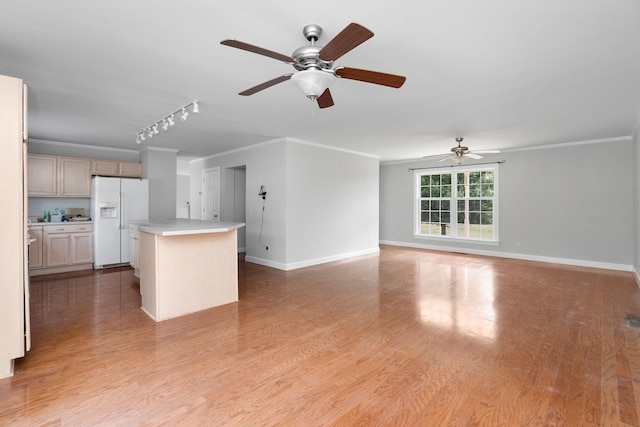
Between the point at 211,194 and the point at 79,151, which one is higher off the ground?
the point at 79,151

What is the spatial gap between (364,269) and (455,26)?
442 cm

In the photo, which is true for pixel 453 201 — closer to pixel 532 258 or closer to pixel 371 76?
pixel 532 258

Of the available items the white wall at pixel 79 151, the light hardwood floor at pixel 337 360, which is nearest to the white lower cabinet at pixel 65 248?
the light hardwood floor at pixel 337 360

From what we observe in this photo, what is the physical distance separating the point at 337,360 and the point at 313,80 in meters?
2.15

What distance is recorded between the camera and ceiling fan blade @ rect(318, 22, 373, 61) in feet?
5.28

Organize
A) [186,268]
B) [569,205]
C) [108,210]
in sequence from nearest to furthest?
[186,268] → [108,210] → [569,205]

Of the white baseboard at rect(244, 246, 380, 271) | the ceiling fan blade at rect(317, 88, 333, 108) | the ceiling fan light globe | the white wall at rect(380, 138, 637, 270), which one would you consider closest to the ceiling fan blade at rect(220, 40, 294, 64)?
the ceiling fan light globe

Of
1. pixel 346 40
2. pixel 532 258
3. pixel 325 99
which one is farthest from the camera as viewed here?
pixel 532 258

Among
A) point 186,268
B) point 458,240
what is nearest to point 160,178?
point 186,268

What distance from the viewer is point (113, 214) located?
19.8 feet

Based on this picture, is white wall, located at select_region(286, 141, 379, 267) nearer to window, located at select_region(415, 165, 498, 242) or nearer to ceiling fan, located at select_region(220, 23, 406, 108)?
window, located at select_region(415, 165, 498, 242)

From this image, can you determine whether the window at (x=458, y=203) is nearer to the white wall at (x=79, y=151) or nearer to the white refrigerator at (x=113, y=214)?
the white refrigerator at (x=113, y=214)

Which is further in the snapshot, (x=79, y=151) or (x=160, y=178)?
(x=160, y=178)

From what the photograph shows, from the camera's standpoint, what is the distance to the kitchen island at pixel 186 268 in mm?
3357
